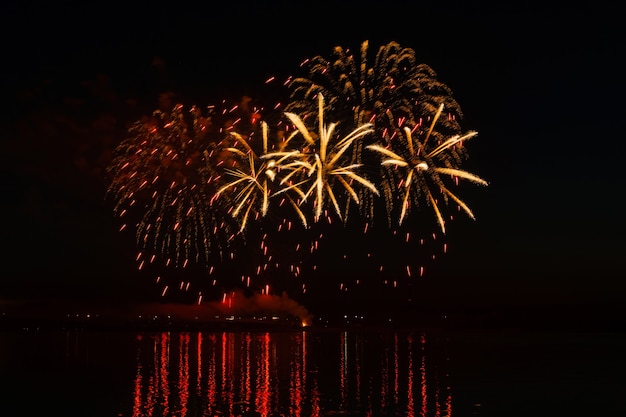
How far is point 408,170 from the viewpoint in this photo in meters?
29.0

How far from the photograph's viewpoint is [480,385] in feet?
138

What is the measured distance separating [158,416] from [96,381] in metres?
16.9

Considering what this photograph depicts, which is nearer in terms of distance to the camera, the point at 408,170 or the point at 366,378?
the point at 408,170

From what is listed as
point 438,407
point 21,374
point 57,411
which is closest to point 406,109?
point 438,407

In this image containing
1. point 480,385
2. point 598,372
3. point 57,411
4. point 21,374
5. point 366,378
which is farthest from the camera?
point 598,372

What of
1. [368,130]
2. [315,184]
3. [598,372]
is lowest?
[598,372]

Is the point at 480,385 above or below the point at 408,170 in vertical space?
below

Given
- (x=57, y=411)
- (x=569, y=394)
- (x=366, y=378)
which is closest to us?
(x=57, y=411)

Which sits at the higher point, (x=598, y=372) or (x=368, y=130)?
(x=368, y=130)

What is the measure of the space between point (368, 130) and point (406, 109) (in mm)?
2060

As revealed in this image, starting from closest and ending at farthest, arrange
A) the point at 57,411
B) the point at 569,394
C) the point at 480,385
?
the point at 57,411 < the point at 569,394 < the point at 480,385

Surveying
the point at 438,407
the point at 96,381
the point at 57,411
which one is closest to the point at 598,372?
the point at 438,407

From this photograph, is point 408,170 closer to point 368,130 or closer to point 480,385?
point 368,130

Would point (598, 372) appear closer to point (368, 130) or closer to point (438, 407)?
point (438, 407)
